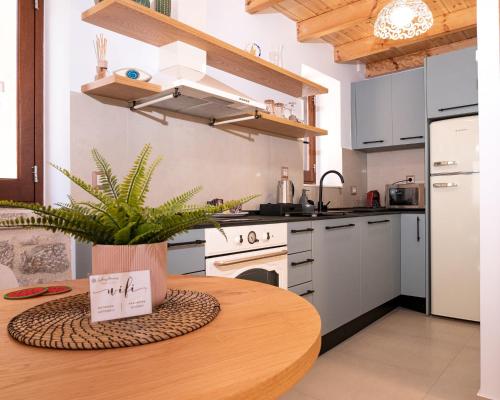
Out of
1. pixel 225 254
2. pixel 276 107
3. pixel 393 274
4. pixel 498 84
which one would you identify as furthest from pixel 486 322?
pixel 276 107

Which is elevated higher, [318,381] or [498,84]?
[498,84]

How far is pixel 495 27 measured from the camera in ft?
6.32

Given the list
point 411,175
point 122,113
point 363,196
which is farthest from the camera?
point 363,196

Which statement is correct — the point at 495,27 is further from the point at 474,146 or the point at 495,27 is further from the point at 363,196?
the point at 363,196

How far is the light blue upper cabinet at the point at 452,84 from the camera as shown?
10.9 feet

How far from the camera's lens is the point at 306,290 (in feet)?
8.35

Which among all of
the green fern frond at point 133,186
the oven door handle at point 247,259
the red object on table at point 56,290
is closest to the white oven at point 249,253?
the oven door handle at point 247,259

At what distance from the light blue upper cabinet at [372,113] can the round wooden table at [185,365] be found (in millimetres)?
3796

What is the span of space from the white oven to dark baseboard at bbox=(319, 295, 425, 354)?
0.64m

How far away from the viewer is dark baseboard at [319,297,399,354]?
106 inches

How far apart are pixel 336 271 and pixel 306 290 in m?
0.39

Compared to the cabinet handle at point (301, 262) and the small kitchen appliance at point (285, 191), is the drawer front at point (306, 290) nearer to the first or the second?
the cabinet handle at point (301, 262)

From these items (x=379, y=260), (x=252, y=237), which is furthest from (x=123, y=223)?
(x=379, y=260)

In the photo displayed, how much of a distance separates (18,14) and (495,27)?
2.38 m
